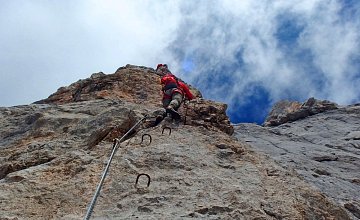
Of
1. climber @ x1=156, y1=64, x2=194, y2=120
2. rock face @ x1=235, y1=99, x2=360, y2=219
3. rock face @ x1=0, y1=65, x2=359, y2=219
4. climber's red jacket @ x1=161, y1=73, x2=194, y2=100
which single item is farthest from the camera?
climber's red jacket @ x1=161, y1=73, x2=194, y2=100

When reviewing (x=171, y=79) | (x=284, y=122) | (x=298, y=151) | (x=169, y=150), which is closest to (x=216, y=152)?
(x=169, y=150)

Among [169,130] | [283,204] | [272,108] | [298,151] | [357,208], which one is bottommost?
[283,204]

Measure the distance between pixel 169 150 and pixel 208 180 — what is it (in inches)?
42.7

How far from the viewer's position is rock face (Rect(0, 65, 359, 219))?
20.5 feet

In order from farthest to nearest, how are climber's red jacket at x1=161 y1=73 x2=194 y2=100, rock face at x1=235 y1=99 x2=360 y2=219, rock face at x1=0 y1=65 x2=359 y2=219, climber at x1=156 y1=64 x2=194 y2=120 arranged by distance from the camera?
climber's red jacket at x1=161 y1=73 x2=194 y2=100
climber at x1=156 y1=64 x2=194 y2=120
rock face at x1=235 y1=99 x2=360 y2=219
rock face at x1=0 y1=65 x2=359 y2=219

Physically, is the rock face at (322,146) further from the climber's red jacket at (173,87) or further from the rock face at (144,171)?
the climber's red jacket at (173,87)

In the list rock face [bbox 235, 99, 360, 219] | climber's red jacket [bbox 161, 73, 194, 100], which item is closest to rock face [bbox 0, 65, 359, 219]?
rock face [bbox 235, 99, 360, 219]

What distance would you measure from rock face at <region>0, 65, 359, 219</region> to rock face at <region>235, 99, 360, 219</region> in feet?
0.92

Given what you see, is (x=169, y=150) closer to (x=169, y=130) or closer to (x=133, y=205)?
(x=169, y=130)

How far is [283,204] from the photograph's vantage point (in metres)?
6.64

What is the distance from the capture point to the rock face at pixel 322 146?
381 inches

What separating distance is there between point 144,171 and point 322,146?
845 cm

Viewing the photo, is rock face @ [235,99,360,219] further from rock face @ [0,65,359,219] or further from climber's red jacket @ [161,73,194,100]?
climber's red jacket @ [161,73,194,100]

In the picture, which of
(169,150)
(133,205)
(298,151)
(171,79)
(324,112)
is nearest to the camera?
(133,205)
